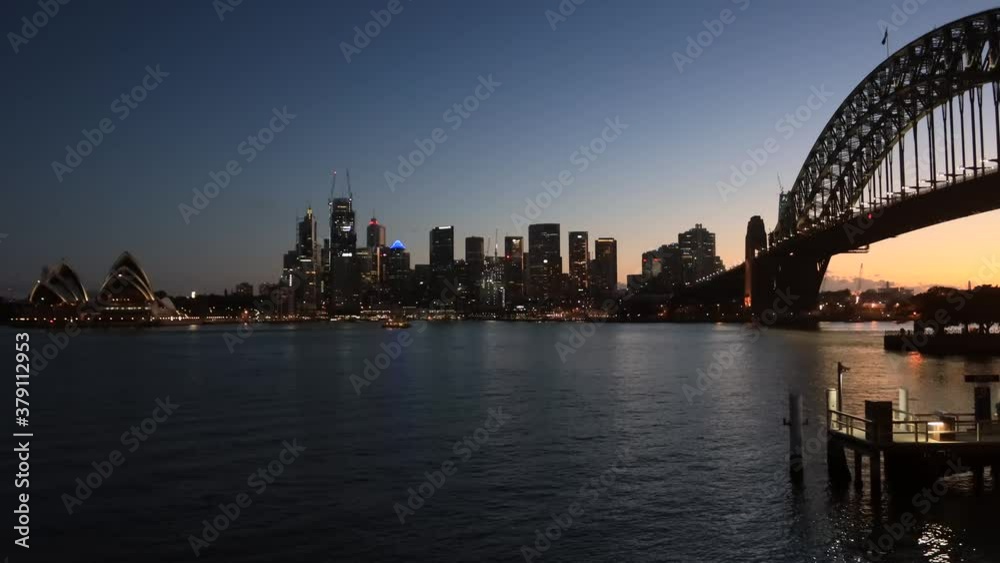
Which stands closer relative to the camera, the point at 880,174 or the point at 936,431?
the point at 936,431

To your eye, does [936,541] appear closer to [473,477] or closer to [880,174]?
[473,477]

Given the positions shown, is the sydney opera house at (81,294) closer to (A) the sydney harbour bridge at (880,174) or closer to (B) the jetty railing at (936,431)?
(A) the sydney harbour bridge at (880,174)

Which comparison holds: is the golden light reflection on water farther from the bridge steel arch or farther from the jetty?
the bridge steel arch

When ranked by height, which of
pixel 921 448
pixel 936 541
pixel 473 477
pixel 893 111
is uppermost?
pixel 893 111

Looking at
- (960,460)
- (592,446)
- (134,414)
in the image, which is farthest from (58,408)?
(960,460)

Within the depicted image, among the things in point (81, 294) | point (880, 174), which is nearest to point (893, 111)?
point (880, 174)

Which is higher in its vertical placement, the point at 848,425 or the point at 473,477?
the point at 848,425

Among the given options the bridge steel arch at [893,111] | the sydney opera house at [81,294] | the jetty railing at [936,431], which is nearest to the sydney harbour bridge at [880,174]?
the bridge steel arch at [893,111]

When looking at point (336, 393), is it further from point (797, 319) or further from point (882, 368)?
point (797, 319)
